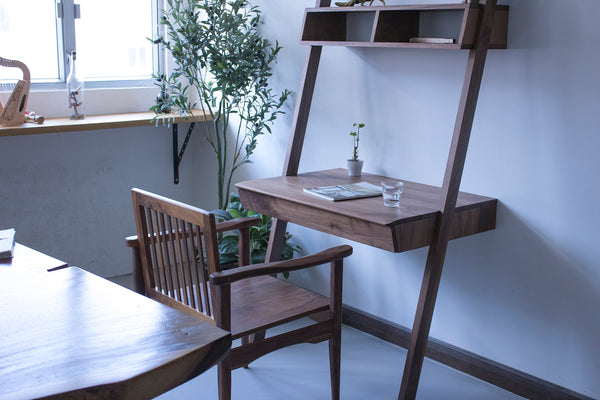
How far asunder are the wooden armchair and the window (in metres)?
1.75

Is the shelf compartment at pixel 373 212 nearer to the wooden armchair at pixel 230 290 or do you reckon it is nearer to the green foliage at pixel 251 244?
the wooden armchair at pixel 230 290

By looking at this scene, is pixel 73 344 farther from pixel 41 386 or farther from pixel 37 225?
pixel 37 225

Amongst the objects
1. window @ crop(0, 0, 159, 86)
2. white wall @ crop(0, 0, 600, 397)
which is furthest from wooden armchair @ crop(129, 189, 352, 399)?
window @ crop(0, 0, 159, 86)

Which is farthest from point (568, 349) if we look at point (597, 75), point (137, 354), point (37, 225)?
point (37, 225)

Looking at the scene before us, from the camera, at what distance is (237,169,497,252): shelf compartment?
2.38m

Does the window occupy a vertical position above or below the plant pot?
above

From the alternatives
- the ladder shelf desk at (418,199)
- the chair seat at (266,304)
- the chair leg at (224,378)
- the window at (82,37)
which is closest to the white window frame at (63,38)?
the window at (82,37)

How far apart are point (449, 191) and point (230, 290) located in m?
0.87

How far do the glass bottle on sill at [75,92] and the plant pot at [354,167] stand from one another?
1561 millimetres

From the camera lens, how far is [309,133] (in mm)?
3498

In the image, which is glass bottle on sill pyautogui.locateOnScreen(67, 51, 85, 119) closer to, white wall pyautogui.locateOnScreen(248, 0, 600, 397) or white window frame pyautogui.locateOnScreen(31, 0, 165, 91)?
white window frame pyautogui.locateOnScreen(31, 0, 165, 91)

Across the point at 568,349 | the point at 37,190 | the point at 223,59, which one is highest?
the point at 223,59

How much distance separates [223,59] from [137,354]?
7.90ft

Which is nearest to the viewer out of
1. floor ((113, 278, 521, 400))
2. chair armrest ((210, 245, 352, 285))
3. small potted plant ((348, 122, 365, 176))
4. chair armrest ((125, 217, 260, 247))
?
chair armrest ((210, 245, 352, 285))
